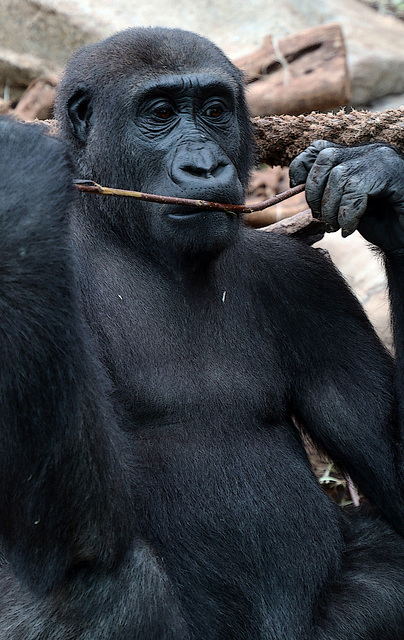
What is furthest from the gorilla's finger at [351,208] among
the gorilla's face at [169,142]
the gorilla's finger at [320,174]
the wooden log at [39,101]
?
the wooden log at [39,101]

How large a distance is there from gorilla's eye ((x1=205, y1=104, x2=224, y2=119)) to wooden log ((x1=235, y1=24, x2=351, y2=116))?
274 cm

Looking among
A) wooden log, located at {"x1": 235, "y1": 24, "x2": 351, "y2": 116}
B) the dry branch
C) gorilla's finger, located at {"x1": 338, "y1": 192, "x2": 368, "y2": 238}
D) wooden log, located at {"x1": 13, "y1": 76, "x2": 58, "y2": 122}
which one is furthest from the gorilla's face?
wooden log, located at {"x1": 13, "y1": 76, "x2": 58, "y2": 122}

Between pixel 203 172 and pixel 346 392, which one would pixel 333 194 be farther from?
pixel 346 392

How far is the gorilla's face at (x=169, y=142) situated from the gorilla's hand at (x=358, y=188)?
0.31m

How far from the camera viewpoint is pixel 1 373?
2.45 metres

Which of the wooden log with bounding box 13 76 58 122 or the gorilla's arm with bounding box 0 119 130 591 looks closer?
the gorilla's arm with bounding box 0 119 130 591

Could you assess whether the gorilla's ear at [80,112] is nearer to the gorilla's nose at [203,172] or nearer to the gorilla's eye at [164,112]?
the gorilla's eye at [164,112]

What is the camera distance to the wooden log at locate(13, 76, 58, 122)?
6.90 m

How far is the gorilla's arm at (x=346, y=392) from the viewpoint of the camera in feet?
12.1

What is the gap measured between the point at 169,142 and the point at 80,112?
46 centimetres

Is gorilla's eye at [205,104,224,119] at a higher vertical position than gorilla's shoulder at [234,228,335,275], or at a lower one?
higher

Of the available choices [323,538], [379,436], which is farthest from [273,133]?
[323,538]

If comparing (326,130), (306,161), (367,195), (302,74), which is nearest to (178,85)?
(306,161)

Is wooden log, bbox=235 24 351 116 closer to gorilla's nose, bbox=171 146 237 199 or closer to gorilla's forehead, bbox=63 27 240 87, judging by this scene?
gorilla's forehead, bbox=63 27 240 87
